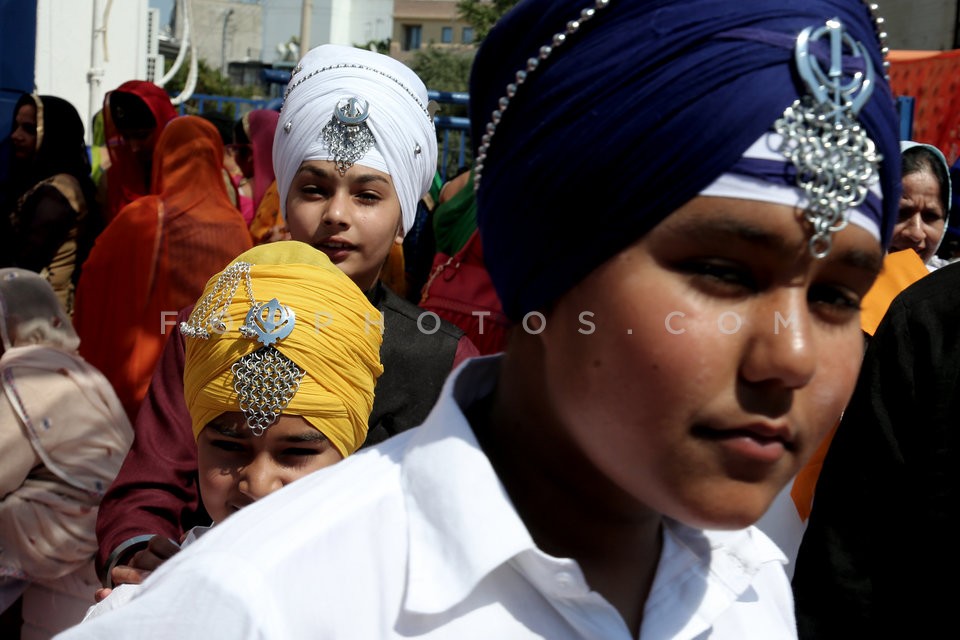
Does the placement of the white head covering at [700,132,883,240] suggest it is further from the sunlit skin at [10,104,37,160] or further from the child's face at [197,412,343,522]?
the sunlit skin at [10,104,37,160]

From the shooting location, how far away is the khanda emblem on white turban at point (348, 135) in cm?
308

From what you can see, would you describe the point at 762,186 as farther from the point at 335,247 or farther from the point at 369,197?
the point at 369,197

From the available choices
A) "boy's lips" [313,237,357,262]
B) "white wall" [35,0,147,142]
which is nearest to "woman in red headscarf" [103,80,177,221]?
"boy's lips" [313,237,357,262]

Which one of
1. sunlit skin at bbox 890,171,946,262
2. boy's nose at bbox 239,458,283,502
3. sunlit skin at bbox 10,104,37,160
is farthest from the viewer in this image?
sunlit skin at bbox 10,104,37,160

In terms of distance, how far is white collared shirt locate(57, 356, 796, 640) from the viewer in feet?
3.25

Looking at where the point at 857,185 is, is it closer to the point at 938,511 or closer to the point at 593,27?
the point at 593,27

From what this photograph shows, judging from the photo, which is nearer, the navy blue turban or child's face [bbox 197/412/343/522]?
the navy blue turban

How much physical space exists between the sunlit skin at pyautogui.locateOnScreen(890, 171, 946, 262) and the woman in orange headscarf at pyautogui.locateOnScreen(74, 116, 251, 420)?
268 cm

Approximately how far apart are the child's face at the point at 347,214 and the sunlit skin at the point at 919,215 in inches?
79.4

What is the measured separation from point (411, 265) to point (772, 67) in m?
4.15

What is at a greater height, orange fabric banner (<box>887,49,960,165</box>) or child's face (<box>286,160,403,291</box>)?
orange fabric banner (<box>887,49,960,165</box>)

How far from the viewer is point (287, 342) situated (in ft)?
7.46

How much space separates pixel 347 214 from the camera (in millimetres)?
2992

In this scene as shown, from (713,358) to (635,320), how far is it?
0.28 feet
